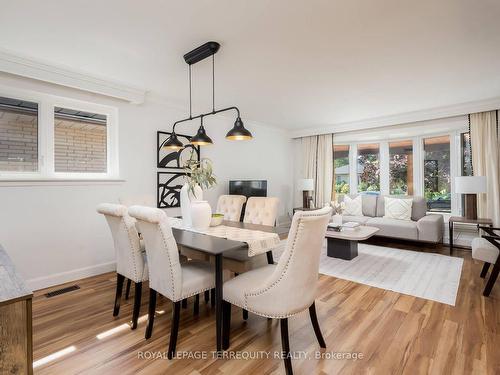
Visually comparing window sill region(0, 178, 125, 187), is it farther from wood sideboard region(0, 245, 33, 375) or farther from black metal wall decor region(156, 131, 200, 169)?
wood sideboard region(0, 245, 33, 375)

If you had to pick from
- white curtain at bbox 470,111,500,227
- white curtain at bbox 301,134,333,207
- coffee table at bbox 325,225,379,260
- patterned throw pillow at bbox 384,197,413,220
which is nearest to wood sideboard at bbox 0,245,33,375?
coffee table at bbox 325,225,379,260

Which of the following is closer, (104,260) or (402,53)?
(402,53)

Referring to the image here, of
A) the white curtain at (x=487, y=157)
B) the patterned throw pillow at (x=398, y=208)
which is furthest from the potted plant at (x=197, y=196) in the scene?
the white curtain at (x=487, y=157)

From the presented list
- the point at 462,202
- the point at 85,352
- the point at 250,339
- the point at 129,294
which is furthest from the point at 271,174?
the point at 85,352

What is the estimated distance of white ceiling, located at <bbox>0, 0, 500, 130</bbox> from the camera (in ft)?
6.36

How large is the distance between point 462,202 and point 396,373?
4.27m

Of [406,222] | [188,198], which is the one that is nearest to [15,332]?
[188,198]

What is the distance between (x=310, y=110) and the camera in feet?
15.5

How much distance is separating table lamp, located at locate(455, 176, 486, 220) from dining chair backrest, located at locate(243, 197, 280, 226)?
3.08 m

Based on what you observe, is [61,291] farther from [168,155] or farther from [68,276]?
[168,155]

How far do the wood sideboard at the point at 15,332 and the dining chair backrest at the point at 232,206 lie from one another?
237 cm

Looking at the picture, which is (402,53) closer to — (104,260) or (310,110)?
(310,110)

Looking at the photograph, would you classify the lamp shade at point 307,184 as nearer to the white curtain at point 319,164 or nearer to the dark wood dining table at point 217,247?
the white curtain at point 319,164

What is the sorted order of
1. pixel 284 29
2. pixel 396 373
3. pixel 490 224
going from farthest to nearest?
pixel 490 224 → pixel 284 29 → pixel 396 373
